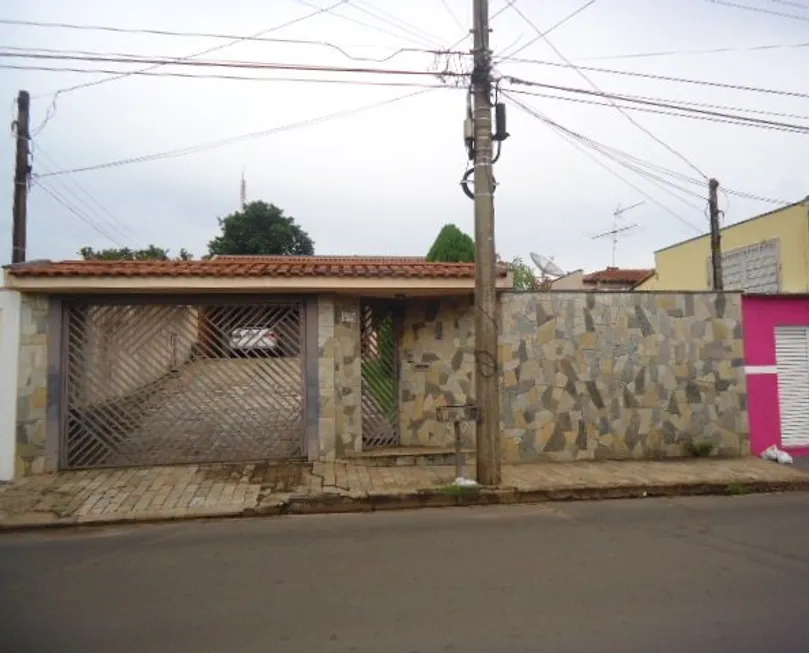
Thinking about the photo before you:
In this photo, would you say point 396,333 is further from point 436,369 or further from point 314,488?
point 314,488

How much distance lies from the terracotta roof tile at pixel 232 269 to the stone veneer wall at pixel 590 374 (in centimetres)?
112

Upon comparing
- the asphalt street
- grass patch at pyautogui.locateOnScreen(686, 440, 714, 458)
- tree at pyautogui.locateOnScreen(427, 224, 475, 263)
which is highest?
tree at pyautogui.locateOnScreen(427, 224, 475, 263)

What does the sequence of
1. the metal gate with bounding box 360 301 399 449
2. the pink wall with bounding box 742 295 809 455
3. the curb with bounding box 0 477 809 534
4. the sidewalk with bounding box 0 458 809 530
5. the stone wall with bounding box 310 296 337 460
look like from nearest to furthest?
the curb with bounding box 0 477 809 534
the sidewalk with bounding box 0 458 809 530
the stone wall with bounding box 310 296 337 460
the metal gate with bounding box 360 301 399 449
the pink wall with bounding box 742 295 809 455

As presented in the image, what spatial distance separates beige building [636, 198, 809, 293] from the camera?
1658 cm

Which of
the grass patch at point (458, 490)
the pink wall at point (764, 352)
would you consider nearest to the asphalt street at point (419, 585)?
the grass patch at point (458, 490)

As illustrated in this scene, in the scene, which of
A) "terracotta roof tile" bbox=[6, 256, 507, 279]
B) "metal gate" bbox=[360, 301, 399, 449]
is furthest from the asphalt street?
"terracotta roof tile" bbox=[6, 256, 507, 279]

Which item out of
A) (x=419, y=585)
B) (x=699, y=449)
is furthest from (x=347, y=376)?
(x=699, y=449)

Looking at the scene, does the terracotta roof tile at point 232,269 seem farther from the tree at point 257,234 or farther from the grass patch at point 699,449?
the tree at point 257,234

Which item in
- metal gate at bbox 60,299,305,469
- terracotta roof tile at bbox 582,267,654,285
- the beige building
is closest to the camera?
metal gate at bbox 60,299,305,469

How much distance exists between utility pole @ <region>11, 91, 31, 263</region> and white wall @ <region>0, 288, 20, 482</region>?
4118mm

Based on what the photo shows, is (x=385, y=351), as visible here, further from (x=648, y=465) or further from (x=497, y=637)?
(x=497, y=637)

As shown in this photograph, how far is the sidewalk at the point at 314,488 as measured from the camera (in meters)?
7.11

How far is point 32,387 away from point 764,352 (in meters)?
11.1

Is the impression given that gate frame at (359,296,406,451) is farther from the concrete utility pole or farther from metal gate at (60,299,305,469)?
the concrete utility pole
